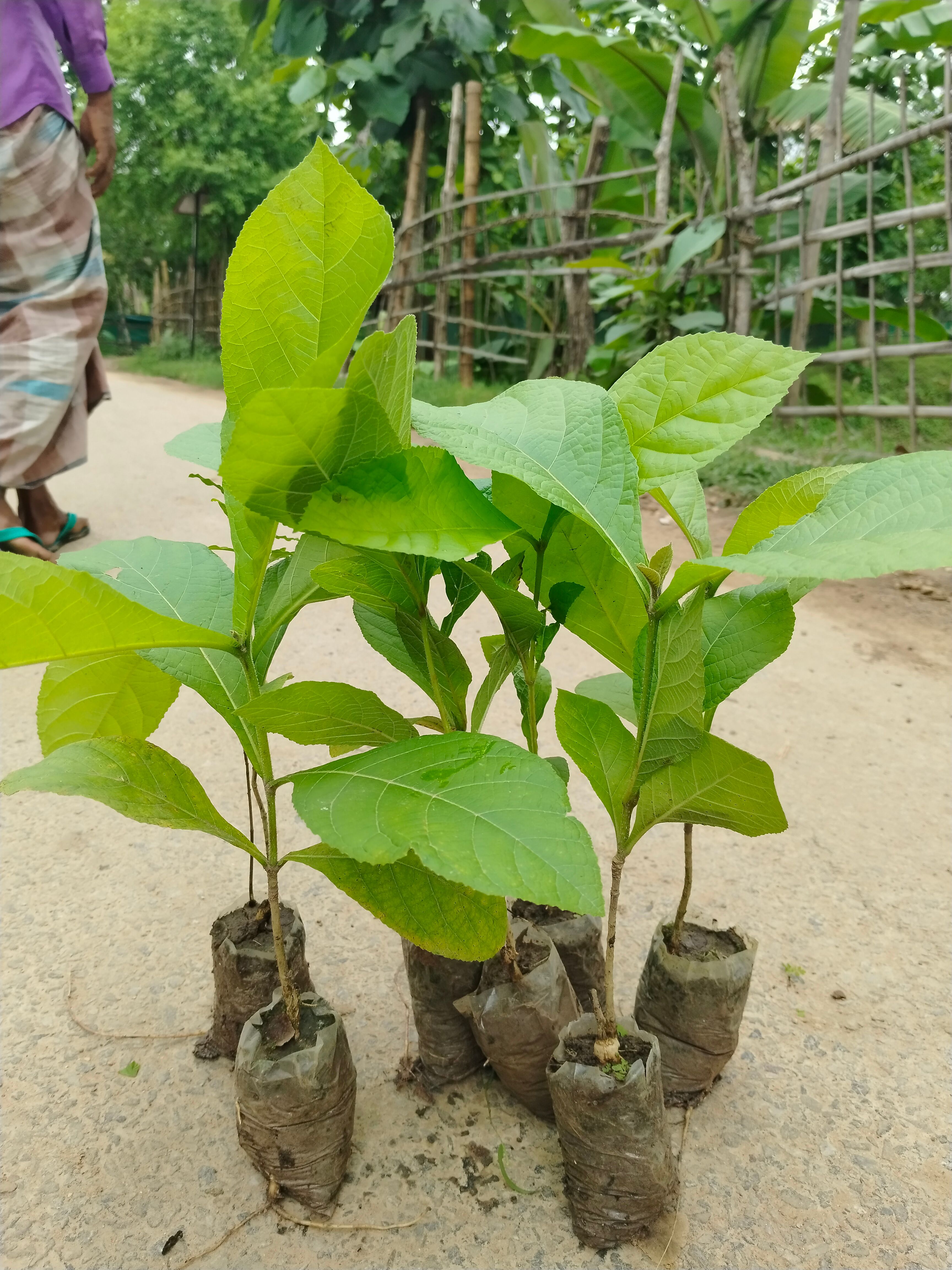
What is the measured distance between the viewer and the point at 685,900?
943 millimetres

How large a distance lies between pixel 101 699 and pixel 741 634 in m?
0.64

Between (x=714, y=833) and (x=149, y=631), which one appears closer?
(x=149, y=631)

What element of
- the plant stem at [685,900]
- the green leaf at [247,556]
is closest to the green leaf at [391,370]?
the green leaf at [247,556]

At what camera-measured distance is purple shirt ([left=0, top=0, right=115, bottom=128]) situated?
7.27 feet

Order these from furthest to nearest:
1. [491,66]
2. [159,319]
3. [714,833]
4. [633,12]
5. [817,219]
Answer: [159,319] → [491,66] → [633,12] → [817,219] → [714,833]

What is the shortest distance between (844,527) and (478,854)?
1.14 feet

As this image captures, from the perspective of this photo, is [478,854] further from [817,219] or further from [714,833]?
[817,219]

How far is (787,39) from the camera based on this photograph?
4762mm

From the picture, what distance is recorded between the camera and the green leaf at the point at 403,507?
58cm

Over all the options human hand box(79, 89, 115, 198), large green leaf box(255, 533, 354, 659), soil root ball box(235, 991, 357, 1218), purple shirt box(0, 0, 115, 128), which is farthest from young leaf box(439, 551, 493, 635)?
human hand box(79, 89, 115, 198)

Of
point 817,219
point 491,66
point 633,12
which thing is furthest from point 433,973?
point 491,66

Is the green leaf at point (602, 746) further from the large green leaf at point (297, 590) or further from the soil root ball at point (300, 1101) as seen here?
the soil root ball at point (300, 1101)

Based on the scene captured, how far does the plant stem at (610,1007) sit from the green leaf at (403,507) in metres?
0.34

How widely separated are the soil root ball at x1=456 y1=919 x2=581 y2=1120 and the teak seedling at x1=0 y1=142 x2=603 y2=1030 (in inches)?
8.7
